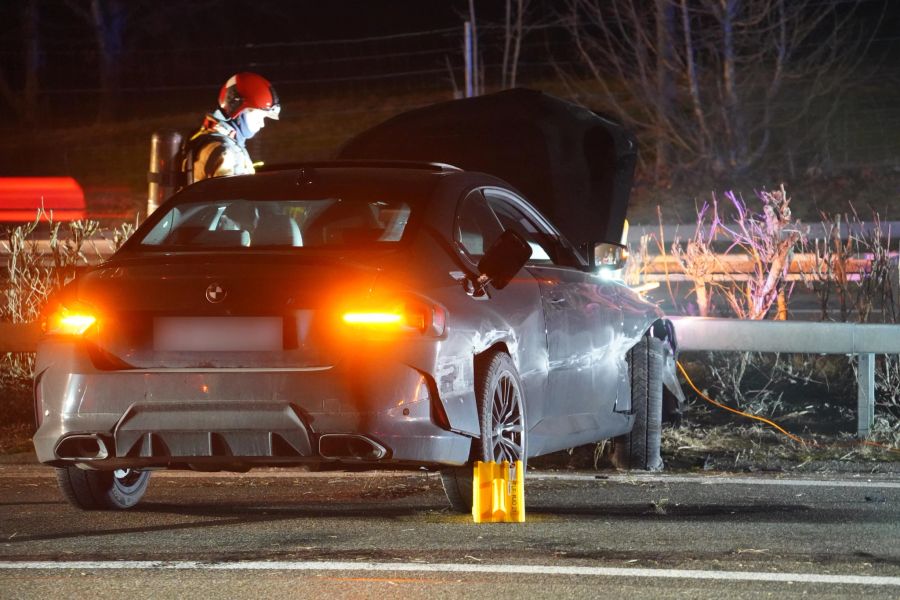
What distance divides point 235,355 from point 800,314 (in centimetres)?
1030

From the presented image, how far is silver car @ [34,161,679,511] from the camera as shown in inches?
258

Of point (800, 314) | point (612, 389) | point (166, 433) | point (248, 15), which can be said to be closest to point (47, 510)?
point (166, 433)

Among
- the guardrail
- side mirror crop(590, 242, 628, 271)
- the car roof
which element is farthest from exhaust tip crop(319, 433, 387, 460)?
the guardrail

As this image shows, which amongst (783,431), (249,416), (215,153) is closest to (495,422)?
(249,416)

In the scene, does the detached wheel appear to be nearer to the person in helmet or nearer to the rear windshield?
the rear windshield

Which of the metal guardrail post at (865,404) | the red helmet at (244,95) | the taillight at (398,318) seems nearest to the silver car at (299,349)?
the taillight at (398,318)

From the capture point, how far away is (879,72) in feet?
150

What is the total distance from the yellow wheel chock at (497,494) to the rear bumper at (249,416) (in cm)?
28

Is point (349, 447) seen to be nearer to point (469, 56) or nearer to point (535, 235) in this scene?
point (535, 235)

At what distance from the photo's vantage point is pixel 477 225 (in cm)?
777

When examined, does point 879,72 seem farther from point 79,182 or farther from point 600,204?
point 600,204

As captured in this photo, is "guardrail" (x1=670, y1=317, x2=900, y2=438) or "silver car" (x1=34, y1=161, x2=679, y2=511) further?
"guardrail" (x1=670, y1=317, x2=900, y2=438)

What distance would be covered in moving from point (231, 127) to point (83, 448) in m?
4.59

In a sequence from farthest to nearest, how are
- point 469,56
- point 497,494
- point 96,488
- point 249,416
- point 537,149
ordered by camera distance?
point 469,56, point 537,149, point 96,488, point 497,494, point 249,416
